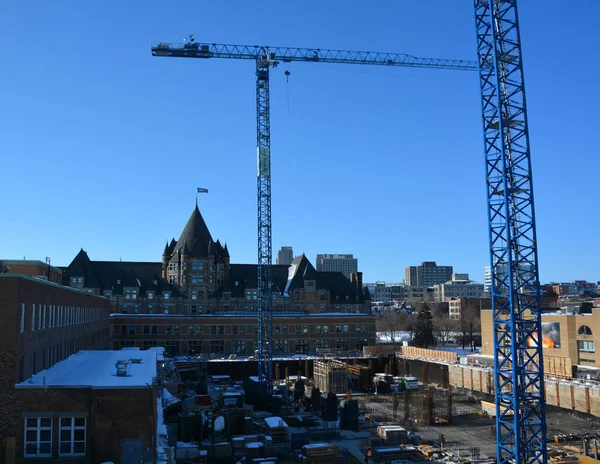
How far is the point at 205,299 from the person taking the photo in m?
86.4

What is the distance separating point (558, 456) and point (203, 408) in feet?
78.7

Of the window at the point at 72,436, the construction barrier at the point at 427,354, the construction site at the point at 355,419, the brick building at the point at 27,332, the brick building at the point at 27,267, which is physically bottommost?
the construction site at the point at 355,419

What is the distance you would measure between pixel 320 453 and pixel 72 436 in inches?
566

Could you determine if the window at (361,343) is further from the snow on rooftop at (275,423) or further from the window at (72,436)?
the window at (72,436)

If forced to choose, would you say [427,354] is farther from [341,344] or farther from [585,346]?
[585,346]

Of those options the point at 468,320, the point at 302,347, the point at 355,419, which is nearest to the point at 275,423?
the point at 355,419

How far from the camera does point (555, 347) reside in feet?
202

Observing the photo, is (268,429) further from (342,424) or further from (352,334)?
(352,334)

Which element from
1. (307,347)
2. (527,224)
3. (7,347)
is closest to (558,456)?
(527,224)

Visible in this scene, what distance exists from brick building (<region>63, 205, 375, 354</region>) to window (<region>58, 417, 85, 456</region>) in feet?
189

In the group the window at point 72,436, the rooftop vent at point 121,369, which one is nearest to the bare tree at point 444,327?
the rooftop vent at point 121,369

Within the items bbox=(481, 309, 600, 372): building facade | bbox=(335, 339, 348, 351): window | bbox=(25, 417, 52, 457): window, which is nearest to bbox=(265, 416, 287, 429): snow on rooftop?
bbox=(25, 417, 52, 457): window

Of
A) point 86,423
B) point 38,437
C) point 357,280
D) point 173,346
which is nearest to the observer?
point 38,437

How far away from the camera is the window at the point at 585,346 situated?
57688 millimetres
